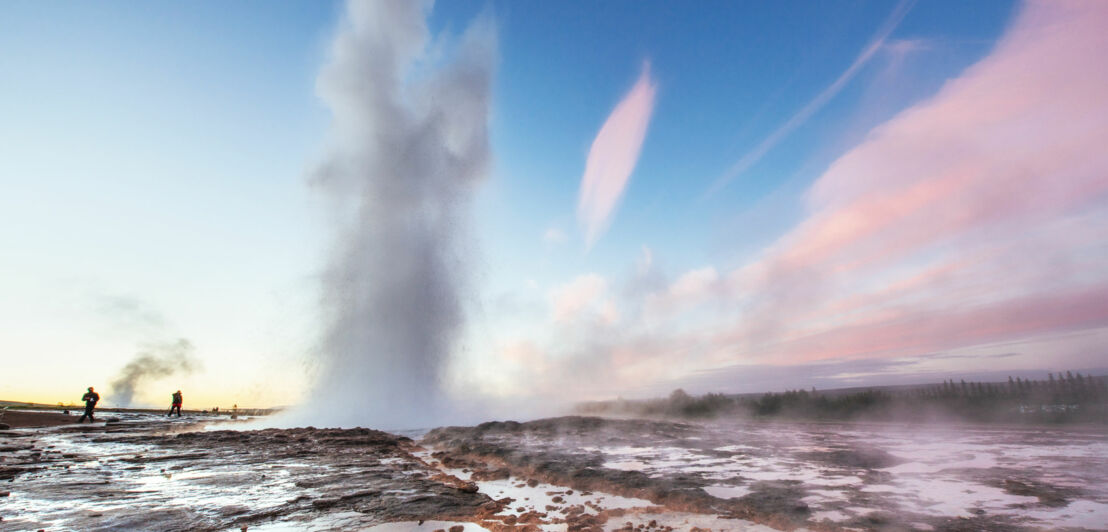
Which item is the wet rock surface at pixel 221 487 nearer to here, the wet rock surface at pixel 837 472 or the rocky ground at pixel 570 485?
the rocky ground at pixel 570 485

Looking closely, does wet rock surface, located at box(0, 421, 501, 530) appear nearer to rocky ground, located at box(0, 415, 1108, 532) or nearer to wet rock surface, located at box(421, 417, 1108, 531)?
rocky ground, located at box(0, 415, 1108, 532)

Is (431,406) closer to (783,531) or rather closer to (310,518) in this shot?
(310,518)

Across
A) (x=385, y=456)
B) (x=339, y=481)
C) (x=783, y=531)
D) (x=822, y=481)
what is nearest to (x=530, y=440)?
(x=385, y=456)

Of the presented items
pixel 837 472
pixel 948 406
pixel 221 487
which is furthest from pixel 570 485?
pixel 948 406

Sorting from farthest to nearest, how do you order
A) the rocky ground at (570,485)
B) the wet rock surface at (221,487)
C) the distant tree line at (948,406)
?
the distant tree line at (948,406)
the wet rock surface at (221,487)
the rocky ground at (570,485)

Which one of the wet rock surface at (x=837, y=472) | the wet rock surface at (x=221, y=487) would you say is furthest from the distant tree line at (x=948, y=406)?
the wet rock surface at (x=221, y=487)

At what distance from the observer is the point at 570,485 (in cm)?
1048

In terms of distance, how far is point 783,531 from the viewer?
22.2 feet

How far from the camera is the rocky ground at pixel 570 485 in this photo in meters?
7.29

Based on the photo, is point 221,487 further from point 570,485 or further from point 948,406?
point 948,406

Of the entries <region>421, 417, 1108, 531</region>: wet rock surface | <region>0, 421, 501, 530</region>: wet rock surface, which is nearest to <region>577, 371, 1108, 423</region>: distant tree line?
<region>421, 417, 1108, 531</region>: wet rock surface

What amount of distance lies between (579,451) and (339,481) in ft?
24.2

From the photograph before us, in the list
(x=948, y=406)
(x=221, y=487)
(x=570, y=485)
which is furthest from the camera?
(x=948, y=406)

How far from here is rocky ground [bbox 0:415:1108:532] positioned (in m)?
7.29
